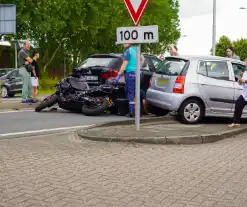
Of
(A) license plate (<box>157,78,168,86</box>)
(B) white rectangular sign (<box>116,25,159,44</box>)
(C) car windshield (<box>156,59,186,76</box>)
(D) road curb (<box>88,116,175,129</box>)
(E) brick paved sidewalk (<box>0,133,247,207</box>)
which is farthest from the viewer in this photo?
(A) license plate (<box>157,78,168,86</box>)

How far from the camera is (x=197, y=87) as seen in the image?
10.5 m

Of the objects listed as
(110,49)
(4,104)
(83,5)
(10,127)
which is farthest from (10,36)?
(10,127)

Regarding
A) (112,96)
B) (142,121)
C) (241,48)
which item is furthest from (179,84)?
(241,48)

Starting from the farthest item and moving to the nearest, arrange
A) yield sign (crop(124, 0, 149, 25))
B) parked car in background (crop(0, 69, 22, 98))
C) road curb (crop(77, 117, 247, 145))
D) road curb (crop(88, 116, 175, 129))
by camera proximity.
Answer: parked car in background (crop(0, 69, 22, 98)) → road curb (crop(88, 116, 175, 129)) → yield sign (crop(124, 0, 149, 25)) → road curb (crop(77, 117, 247, 145))

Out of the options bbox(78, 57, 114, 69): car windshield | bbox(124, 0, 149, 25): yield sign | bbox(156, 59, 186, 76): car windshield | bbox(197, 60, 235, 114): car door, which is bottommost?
bbox(197, 60, 235, 114): car door

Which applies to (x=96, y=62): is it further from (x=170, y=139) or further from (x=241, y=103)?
(x=170, y=139)

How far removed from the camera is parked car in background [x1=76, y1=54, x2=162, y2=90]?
39.4ft

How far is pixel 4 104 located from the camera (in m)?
14.1

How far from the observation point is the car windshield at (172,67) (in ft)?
34.9


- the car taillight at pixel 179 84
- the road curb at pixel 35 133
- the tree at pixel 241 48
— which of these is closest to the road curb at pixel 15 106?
the road curb at pixel 35 133

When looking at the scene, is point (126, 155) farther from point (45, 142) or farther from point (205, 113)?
point (205, 113)

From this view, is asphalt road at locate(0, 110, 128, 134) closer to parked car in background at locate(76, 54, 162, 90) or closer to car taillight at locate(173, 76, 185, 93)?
parked car in background at locate(76, 54, 162, 90)

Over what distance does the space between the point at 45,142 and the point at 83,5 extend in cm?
3083

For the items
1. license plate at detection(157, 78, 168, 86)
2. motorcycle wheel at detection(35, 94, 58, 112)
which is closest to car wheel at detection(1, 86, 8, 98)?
motorcycle wheel at detection(35, 94, 58, 112)
